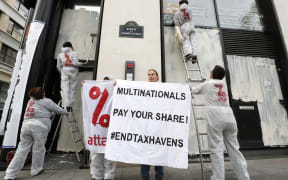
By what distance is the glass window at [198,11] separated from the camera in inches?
172

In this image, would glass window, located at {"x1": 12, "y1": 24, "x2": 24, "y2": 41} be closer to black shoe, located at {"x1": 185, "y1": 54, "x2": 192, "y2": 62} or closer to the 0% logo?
the 0% logo

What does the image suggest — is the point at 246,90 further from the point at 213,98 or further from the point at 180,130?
the point at 180,130

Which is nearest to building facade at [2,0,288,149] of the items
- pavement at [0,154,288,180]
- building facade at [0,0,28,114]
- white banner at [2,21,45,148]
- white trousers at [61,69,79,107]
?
white banner at [2,21,45,148]

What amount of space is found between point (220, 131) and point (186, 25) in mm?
2923

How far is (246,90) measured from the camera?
13.3 ft

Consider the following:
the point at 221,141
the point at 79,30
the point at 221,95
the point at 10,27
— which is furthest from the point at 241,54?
the point at 10,27

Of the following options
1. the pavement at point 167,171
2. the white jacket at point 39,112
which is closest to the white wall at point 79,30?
the white jacket at point 39,112

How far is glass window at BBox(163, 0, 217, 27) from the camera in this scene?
4.36 metres

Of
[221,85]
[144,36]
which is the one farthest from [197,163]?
[144,36]

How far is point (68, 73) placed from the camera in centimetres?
346

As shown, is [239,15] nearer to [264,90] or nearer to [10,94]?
[264,90]

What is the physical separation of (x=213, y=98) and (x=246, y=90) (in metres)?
2.59

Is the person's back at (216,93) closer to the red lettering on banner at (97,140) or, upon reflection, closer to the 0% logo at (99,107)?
the 0% logo at (99,107)

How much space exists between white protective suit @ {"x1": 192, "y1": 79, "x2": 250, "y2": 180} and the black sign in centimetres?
215
